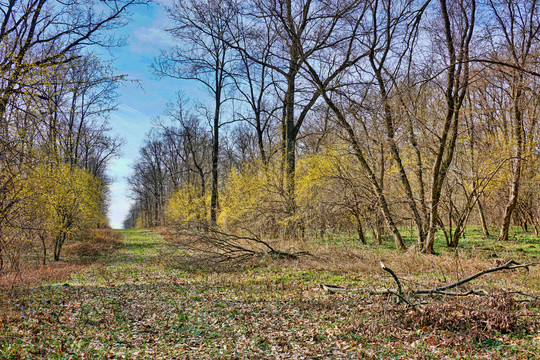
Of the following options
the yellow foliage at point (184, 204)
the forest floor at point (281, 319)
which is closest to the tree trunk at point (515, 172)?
the forest floor at point (281, 319)

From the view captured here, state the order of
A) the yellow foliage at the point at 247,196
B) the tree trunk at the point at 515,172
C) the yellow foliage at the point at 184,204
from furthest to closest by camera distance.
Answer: the yellow foliage at the point at 184,204 < the yellow foliage at the point at 247,196 < the tree trunk at the point at 515,172

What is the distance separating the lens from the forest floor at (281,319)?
197 inches

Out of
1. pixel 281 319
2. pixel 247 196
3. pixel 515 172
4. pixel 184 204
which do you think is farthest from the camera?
pixel 184 204

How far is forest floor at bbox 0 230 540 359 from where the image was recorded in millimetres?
5008

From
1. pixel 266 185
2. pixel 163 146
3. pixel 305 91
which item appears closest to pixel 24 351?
pixel 266 185

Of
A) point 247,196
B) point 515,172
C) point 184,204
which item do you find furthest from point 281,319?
point 184,204

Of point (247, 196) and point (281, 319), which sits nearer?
point (281, 319)

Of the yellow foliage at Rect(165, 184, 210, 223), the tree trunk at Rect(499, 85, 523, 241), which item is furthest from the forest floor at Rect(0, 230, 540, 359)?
the yellow foliage at Rect(165, 184, 210, 223)

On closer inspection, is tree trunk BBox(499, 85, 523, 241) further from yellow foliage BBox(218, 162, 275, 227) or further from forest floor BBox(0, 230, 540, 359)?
yellow foliage BBox(218, 162, 275, 227)

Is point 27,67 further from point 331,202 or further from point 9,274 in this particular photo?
point 331,202

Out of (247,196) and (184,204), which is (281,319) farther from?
(184,204)

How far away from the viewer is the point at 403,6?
40.4 ft

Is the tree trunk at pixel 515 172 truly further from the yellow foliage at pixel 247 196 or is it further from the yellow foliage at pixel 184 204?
the yellow foliage at pixel 184 204

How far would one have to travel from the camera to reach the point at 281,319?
635 cm
